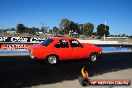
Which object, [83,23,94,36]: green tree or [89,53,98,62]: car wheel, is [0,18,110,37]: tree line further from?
[89,53,98,62]: car wheel

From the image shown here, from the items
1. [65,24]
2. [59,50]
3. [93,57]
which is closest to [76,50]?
[59,50]

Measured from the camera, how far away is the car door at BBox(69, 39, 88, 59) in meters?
14.1

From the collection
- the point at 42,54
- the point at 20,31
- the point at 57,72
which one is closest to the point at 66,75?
the point at 57,72

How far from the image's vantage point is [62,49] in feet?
44.9

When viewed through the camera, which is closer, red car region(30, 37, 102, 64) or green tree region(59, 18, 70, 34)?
red car region(30, 37, 102, 64)

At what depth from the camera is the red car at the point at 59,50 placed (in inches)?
513

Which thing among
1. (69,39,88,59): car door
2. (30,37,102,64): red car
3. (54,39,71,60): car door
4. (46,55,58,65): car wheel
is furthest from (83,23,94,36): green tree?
(46,55,58,65): car wheel

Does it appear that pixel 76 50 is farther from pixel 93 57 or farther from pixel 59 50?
pixel 93 57

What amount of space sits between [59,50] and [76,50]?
1207mm

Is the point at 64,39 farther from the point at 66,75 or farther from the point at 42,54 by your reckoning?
the point at 66,75

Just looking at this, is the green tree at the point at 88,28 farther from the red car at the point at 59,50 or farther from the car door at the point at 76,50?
the car door at the point at 76,50

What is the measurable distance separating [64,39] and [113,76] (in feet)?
13.9

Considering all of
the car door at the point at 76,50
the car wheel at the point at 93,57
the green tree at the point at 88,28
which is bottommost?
the car wheel at the point at 93,57

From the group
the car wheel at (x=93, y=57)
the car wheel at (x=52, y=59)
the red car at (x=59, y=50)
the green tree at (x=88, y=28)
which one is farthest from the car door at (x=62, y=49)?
the green tree at (x=88, y=28)
